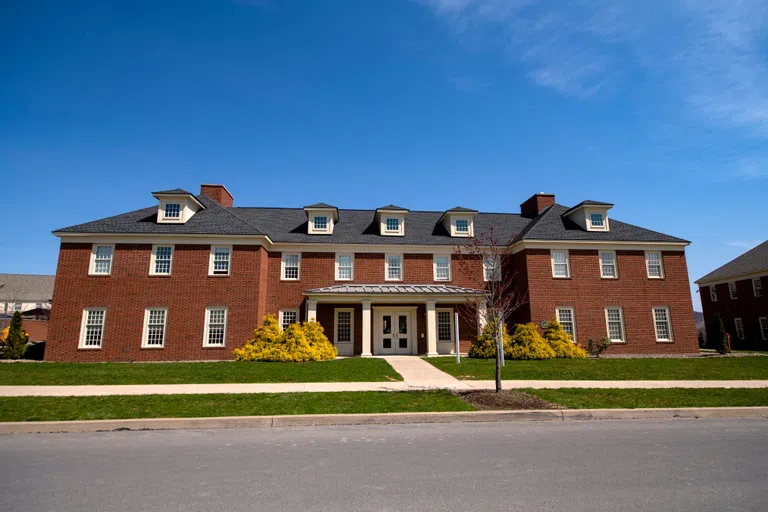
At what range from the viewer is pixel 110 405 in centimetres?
907

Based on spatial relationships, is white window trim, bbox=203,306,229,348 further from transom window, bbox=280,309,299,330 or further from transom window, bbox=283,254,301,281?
transom window, bbox=283,254,301,281

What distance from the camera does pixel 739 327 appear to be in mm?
33469

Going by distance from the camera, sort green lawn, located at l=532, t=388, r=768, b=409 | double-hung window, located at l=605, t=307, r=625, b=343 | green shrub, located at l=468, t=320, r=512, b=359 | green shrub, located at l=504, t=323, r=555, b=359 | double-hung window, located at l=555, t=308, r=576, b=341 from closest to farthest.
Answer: green lawn, located at l=532, t=388, r=768, b=409
green shrub, located at l=504, t=323, r=555, b=359
green shrub, located at l=468, t=320, r=512, b=359
double-hung window, located at l=555, t=308, r=576, b=341
double-hung window, located at l=605, t=307, r=625, b=343

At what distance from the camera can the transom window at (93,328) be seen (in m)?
20.8

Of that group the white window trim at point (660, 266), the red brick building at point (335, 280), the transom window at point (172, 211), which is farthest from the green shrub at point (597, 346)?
the transom window at point (172, 211)

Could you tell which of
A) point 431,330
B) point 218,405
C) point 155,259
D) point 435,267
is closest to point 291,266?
point 155,259

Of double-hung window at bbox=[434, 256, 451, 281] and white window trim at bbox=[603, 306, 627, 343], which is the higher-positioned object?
double-hung window at bbox=[434, 256, 451, 281]

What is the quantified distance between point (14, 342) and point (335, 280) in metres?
16.6

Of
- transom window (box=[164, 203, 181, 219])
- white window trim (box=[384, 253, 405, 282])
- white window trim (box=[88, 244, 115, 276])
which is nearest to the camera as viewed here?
white window trim (box=[88, 244, 115, 276])

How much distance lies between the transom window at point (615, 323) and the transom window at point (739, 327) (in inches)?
734

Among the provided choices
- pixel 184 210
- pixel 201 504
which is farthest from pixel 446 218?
pixel 201 504

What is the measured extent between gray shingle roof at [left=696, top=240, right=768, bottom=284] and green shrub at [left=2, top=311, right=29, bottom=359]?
49.0 metres

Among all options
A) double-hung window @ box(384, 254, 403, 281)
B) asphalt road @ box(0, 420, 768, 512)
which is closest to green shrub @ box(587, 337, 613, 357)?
double-hung window @ box(384, 254, 403, 281)

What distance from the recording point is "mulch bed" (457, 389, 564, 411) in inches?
355
